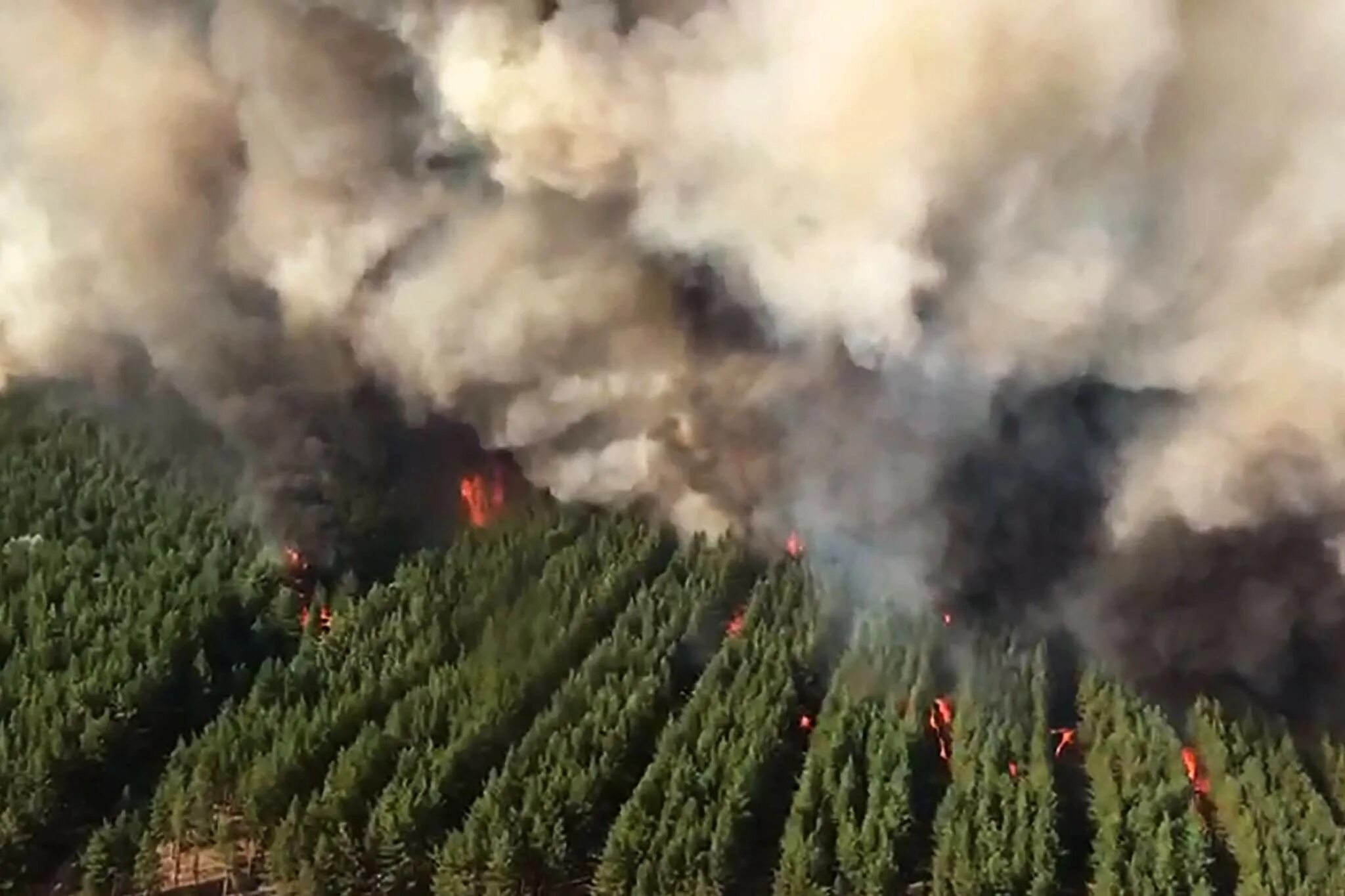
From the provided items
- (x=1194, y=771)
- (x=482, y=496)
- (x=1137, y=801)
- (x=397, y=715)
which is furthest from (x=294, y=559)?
(x=1194, y=771)

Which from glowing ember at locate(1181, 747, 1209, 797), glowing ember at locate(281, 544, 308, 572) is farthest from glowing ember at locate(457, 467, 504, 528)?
glowing ember at locate(1181, 747, 1209, 797)

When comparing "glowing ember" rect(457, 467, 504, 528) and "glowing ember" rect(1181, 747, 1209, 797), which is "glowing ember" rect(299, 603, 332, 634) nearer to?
"glowing ember" rect(457, 467, 504, 528)

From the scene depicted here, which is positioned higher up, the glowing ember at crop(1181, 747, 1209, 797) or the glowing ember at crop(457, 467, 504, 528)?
the glowing ember at crop(457, 467, 504, 528)

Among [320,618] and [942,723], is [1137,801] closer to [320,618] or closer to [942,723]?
[942,723]

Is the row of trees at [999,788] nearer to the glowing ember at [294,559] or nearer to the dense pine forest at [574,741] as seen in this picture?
the dense pine forest at [574,741]

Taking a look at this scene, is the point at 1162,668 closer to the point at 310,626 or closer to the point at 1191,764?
the point at 1191,764
